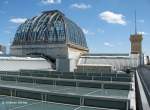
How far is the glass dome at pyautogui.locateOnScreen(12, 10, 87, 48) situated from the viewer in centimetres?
8712

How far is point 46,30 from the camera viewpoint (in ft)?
287

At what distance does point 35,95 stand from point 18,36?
8523 centimetres

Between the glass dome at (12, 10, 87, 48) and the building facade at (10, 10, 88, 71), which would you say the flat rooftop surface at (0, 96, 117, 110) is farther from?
the glass dome at (12, 10, 87, 48)

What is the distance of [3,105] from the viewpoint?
8.20 m

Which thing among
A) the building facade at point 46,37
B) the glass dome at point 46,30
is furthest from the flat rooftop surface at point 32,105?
the glass dome at point 46,30

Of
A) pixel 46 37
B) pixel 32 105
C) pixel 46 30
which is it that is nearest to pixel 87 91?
pixel 32 105

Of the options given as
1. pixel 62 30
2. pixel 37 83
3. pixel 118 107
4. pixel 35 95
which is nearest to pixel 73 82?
pixel 37 83

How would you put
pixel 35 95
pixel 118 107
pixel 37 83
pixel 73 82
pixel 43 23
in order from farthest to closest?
pixel 43 23 < pixel 37 83 < pixel 73 82 < pixel 35 95 < pixel 118 107

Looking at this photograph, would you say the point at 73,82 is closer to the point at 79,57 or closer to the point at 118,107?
the point at 118,107

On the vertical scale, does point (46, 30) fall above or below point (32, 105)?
above

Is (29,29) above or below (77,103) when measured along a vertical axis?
above

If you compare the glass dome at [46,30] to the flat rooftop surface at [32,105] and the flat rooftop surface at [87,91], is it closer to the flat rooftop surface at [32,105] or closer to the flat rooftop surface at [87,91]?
the flat rooftop surface at [87,91]

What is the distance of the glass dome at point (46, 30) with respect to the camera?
87125 millimetres

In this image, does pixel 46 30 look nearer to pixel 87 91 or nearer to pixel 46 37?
pixel 46 37
